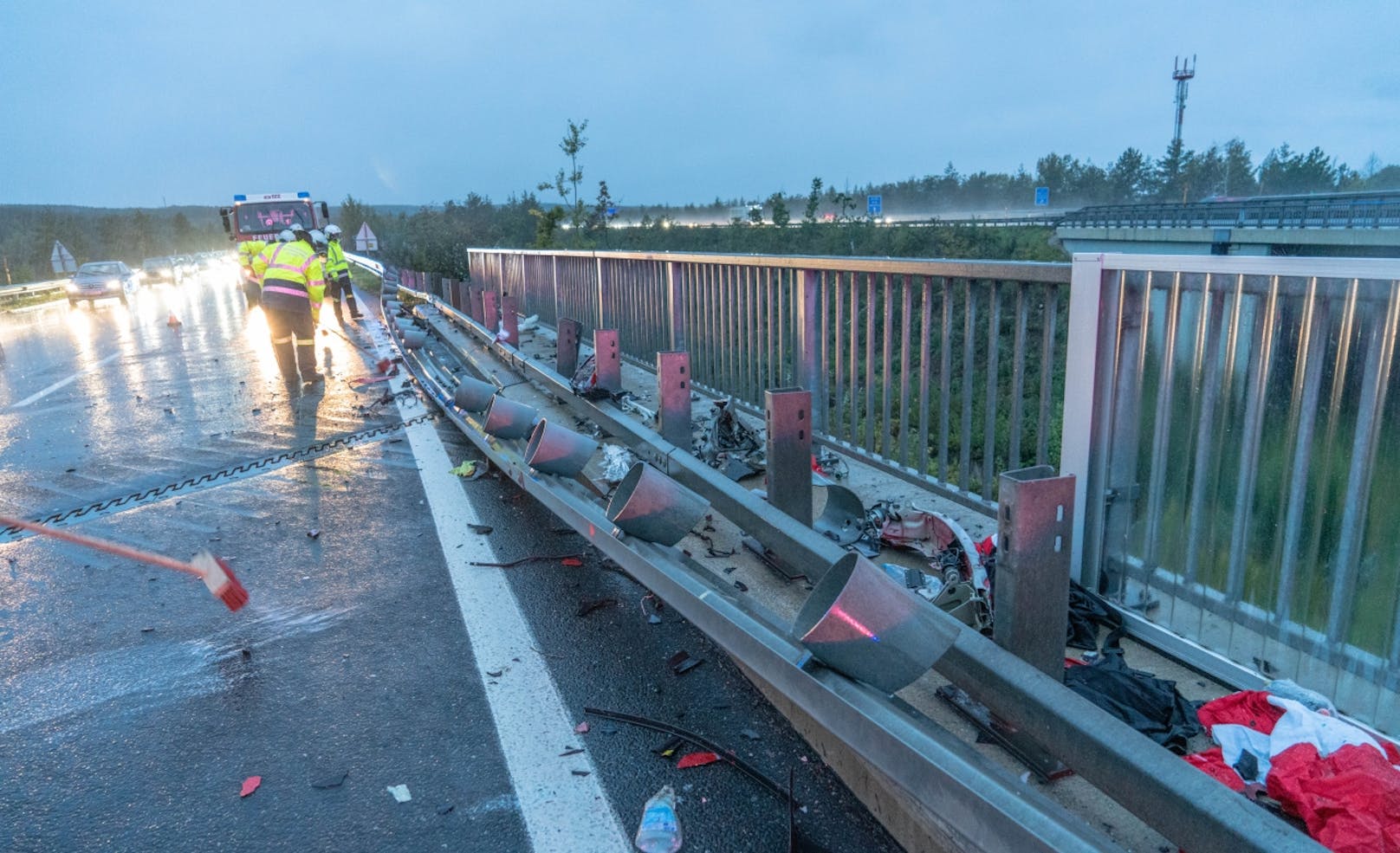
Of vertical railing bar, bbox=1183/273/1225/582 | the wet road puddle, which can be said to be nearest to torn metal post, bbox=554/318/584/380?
the wet road puddle

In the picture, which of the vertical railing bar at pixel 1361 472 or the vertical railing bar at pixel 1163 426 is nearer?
the vertical railing bar at pixel 1361 472

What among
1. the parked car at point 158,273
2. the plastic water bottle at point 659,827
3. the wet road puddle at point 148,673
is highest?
the plastic water bottle at point 659,827

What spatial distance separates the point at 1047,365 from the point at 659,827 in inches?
94.5

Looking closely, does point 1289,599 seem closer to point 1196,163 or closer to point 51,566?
point 51,566

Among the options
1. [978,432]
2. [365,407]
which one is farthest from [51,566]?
[978,432]

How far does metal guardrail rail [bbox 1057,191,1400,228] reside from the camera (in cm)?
2856

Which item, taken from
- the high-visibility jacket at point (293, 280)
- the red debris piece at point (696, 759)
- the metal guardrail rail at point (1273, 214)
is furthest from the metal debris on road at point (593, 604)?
the metal guardrail rail at point (1273, 214)

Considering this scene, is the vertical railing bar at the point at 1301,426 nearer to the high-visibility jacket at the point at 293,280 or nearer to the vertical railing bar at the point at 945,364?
the vertical railing bar at the point at 945,364

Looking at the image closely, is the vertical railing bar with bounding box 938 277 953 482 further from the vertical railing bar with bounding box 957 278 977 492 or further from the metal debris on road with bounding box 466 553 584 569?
the metal debris on road with bounding box 466 553 584 569

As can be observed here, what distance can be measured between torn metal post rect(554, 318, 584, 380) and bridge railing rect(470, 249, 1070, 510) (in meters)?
0.66

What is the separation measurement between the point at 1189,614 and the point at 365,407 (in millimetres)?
8796

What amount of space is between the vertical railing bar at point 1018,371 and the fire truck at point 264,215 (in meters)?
23.0

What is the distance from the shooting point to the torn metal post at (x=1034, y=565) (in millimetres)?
2719

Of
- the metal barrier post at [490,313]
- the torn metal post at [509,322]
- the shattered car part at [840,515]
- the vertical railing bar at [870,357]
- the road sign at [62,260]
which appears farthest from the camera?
the road sign at [62,260]
